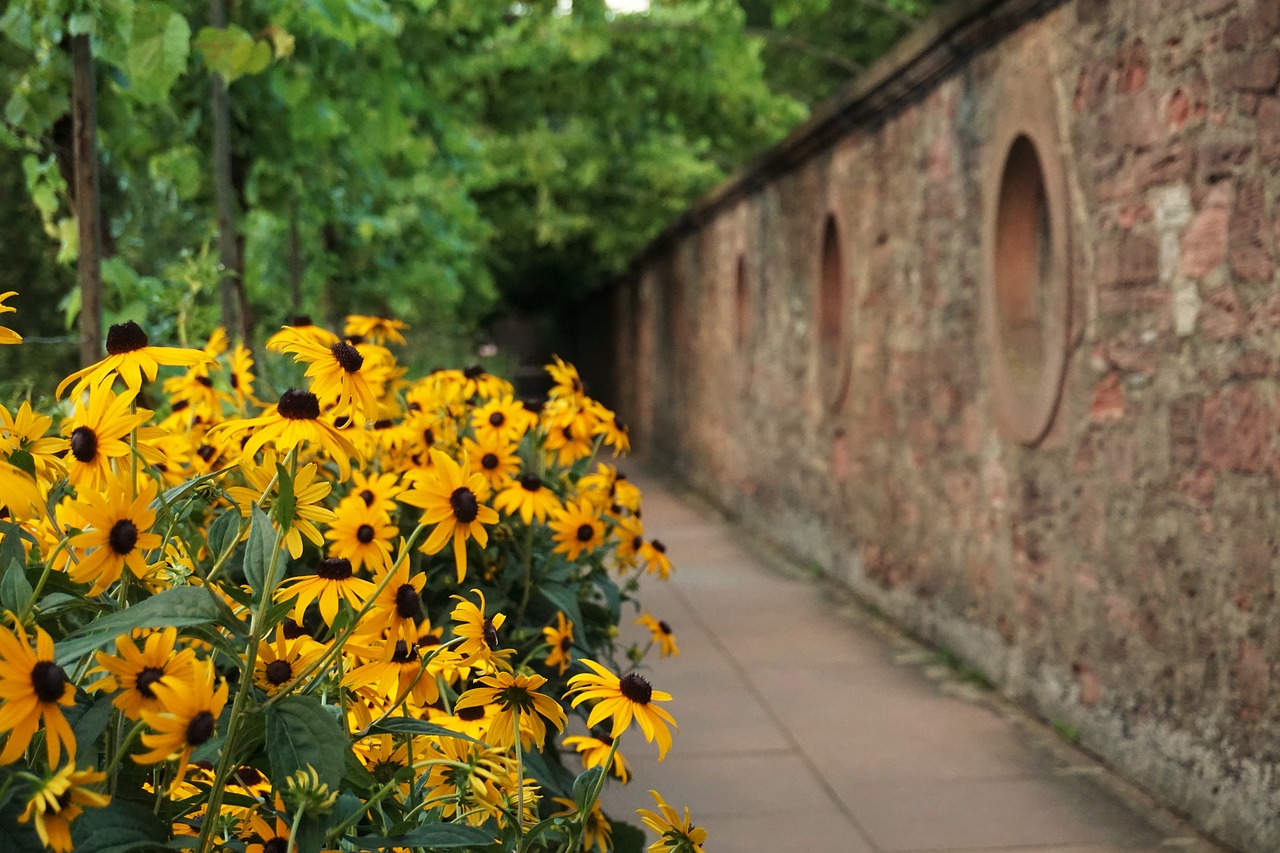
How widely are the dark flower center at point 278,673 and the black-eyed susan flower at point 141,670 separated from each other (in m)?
0.18

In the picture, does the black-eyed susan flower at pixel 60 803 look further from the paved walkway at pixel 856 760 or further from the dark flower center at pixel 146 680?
the paved walkway at pixel 856 760

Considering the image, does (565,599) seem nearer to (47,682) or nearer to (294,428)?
(294,428)

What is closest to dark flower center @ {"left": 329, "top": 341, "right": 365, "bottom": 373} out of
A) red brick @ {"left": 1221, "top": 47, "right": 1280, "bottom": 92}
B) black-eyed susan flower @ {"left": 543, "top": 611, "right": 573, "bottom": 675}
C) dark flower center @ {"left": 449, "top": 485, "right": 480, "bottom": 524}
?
dark flower center @ {"left": 449, "top": 485, "right": 480, "bottom": 524}

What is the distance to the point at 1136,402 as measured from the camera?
15.2ft

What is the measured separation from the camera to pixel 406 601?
1.61 metres

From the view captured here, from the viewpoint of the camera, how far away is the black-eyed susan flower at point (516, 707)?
1.65 meters

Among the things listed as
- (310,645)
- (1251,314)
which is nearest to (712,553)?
(1251,314)

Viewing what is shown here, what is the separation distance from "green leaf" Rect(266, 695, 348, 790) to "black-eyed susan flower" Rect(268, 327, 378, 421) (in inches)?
13.1

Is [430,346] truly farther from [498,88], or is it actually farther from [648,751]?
[648,751]

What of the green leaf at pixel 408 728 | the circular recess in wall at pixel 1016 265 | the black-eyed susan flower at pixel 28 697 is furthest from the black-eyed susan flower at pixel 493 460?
the circular recess in wall at pixel 1016 265

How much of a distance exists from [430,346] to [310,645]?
14474 mm

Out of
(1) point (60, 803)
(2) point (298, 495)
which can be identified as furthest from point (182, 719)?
(2) point (298, 495)

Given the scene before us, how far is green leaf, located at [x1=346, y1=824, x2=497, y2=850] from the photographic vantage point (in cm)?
133

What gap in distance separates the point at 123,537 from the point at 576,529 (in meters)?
1.72
